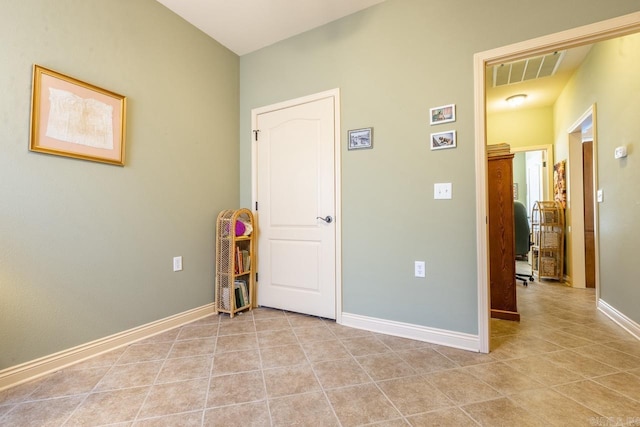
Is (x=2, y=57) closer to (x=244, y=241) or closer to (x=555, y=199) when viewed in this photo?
(x=244, y=241)

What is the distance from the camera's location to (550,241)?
13.5 ft

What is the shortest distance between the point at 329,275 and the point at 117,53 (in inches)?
93.8

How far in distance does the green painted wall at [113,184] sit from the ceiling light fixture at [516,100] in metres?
4.04

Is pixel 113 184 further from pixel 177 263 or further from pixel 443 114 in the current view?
pixel 443 114

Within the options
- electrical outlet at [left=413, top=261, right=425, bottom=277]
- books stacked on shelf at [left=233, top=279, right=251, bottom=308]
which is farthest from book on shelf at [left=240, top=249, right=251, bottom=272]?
electrical outlet at [left=413, top=261, right=425, bottom=277]

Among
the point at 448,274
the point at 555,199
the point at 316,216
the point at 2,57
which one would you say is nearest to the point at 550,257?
the point at 555,199

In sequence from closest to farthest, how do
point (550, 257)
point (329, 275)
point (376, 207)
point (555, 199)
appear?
1. point (376, 207)
2. point (329, 275)
3. point (550, 257)
4. point (555, 199)

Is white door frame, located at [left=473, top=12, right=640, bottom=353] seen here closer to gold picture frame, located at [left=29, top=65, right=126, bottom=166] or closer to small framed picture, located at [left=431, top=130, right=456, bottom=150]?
small framed picture, located at [left=431, top=130, right=456, bottom=150]

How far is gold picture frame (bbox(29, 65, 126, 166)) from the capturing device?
167cm

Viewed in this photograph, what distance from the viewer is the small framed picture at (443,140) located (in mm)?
2029

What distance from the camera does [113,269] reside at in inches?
79.0

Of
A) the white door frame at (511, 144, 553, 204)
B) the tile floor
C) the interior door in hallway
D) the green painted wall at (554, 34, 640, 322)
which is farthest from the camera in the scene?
the white door frame at (511, 144, 553, 204)

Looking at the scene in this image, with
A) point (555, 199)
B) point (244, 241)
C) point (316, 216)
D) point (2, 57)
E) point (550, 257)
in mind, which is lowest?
point (550, 257)

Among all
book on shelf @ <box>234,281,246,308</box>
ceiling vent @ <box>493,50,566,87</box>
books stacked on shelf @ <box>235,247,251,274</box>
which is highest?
ceiling vent @ <box>493,50,566,87</box>
